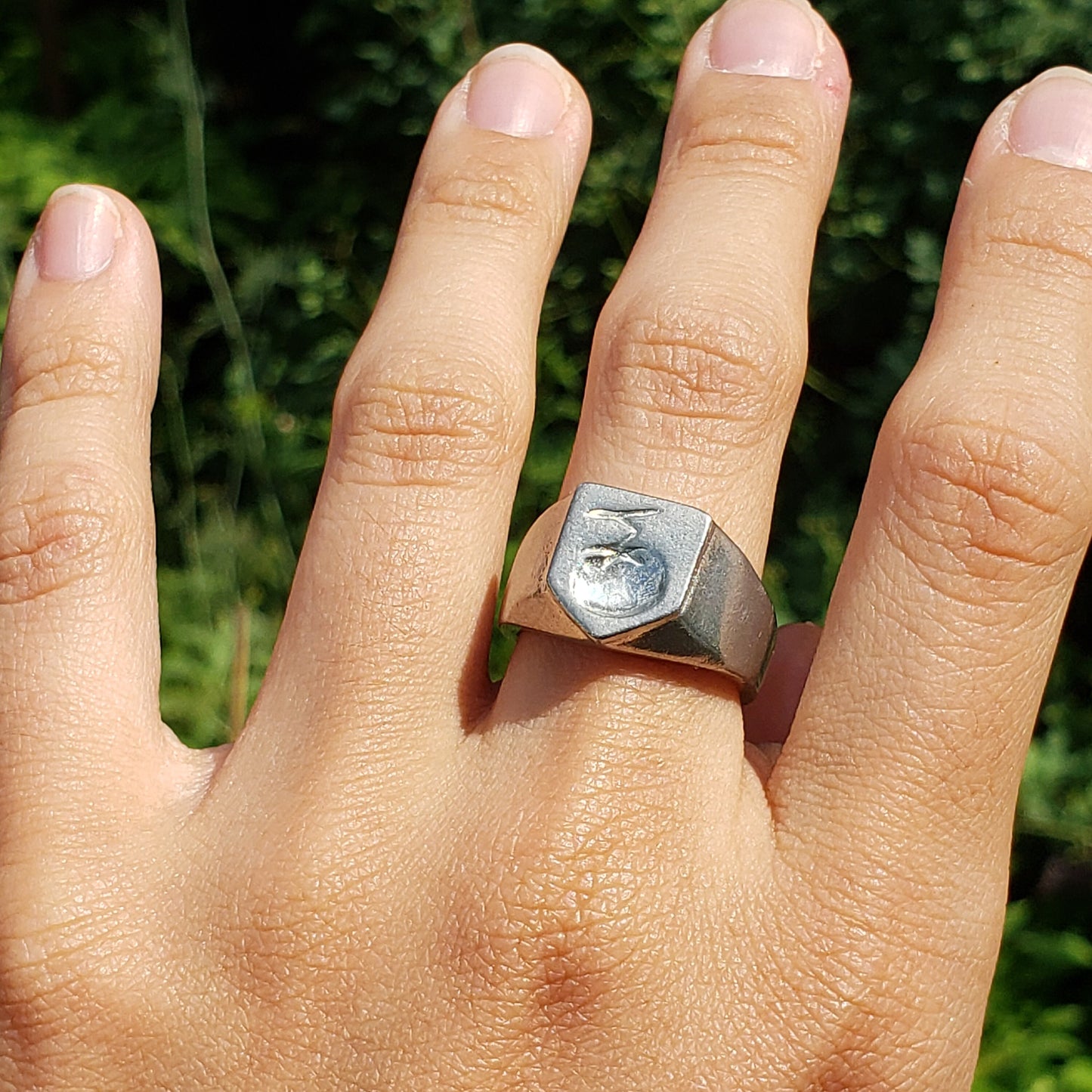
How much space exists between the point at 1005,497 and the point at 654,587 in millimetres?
538

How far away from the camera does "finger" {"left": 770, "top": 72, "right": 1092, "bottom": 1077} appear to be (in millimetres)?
1676

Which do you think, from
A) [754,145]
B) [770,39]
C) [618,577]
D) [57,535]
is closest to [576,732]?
[618,577]

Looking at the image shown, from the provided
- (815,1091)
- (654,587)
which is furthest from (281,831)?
(815,1091)

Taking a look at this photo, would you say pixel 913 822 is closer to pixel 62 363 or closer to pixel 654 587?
pixel 654 587

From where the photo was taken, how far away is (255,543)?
3.97 m

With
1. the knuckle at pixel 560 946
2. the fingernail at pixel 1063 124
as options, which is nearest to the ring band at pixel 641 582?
the knuckle at pixel 560 946

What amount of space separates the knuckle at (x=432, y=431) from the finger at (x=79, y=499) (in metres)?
0.39

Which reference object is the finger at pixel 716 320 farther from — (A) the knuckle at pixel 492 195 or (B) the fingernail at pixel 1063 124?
(B) the fingernail at pixel 1063 124

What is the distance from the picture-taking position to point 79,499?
192 centimetres

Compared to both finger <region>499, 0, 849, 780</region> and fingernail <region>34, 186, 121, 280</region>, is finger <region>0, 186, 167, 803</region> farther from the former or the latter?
finger <region>499, 0, 849, 780</region>

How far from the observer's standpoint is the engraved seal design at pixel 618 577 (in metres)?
1.59

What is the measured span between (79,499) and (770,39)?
1.34 m

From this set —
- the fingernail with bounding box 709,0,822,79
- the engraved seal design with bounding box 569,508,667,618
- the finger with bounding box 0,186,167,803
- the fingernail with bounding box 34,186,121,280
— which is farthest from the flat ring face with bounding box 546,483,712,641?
the fingernail with bounding box 34,186,121,280

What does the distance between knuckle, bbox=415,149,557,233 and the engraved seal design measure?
67 centimetres
